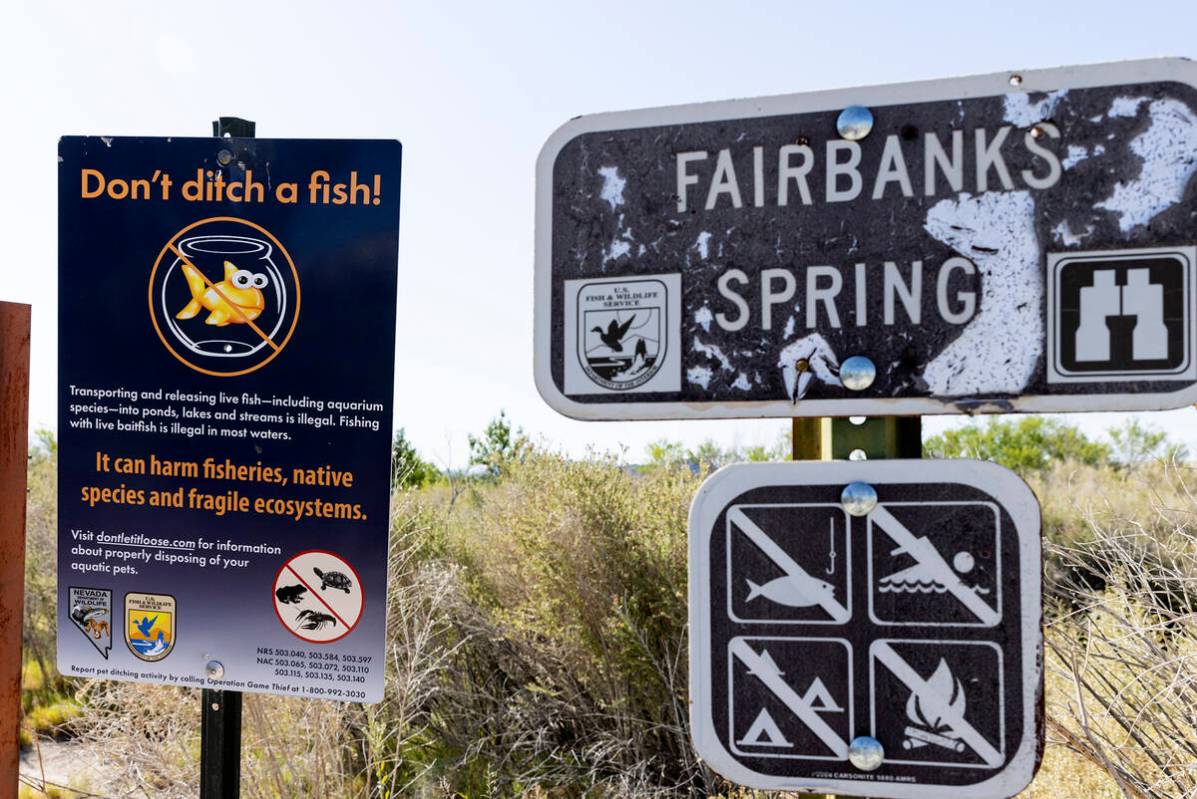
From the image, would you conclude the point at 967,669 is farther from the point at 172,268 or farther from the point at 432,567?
the point at 432,567

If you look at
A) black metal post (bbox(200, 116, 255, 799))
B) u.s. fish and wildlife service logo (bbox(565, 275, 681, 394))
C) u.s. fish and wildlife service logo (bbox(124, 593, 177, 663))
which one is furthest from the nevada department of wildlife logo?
u.s. fish and wildlife service logo (bbox(124, 593, 177, 663))

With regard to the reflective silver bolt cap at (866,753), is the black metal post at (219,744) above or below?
below

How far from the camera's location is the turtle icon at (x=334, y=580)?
2.06 metres

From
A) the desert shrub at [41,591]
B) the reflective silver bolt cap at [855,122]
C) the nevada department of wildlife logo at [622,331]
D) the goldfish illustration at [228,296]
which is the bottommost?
the desert shrub at [41,591]

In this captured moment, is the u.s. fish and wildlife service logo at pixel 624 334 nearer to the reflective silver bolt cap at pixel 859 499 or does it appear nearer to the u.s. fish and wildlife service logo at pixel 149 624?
the reflective silver bolt cap at pixel 859 499

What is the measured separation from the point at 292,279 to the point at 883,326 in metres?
1.31

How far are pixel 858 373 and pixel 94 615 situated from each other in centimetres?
179

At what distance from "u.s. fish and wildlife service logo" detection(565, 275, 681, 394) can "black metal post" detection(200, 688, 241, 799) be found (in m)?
1.29

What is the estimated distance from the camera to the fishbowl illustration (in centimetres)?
210

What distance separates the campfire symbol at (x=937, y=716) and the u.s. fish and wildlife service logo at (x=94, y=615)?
68.0 inches

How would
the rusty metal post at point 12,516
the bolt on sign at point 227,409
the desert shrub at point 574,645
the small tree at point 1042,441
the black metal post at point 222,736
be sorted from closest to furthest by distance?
the bolt on sign at point 227,409, the black metal post at point 222,736, the rusty metal post at point 12,516, the desert shrub at point 574,645, the small tree at point 1042,441

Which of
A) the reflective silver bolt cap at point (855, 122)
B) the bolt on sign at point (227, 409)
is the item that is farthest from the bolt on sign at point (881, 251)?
the bolt on sign at point (227, 409)

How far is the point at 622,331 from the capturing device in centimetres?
142

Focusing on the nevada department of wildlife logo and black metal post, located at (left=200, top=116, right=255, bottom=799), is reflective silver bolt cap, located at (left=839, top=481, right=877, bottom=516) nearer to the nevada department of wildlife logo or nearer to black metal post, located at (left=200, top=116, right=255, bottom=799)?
the nevada department of wildlife logo
